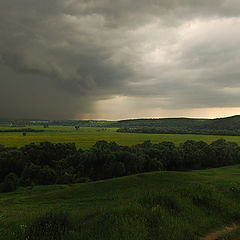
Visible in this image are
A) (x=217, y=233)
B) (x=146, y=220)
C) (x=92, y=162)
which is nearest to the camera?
(x=146, y=220)

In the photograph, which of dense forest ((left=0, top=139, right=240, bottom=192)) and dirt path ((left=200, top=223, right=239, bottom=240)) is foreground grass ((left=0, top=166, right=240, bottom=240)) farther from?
dense forest ((left=0, top=139, right=240, bottom=192))

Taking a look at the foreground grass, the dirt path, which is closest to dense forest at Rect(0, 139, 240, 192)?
the foreground grass

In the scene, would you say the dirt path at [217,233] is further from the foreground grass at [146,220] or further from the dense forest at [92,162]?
the dense forest at [92,162]

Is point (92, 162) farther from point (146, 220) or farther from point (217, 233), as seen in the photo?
point (217, 233)

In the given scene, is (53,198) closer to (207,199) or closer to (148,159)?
(207,199)

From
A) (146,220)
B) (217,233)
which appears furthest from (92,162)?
(217,233)

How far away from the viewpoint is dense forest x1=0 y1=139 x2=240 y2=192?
173 ft

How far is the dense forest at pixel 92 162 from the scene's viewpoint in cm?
5275

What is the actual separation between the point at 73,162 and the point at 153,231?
191 ft

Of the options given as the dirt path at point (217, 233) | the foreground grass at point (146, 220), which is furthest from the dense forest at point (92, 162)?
the dirt path at point (217, 233)

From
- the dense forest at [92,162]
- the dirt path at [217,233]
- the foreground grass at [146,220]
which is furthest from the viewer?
the dense forest at [92,162]

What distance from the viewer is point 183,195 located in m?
15.5

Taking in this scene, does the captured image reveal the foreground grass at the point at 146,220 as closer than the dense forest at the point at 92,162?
→ Yes

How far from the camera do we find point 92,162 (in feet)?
206
